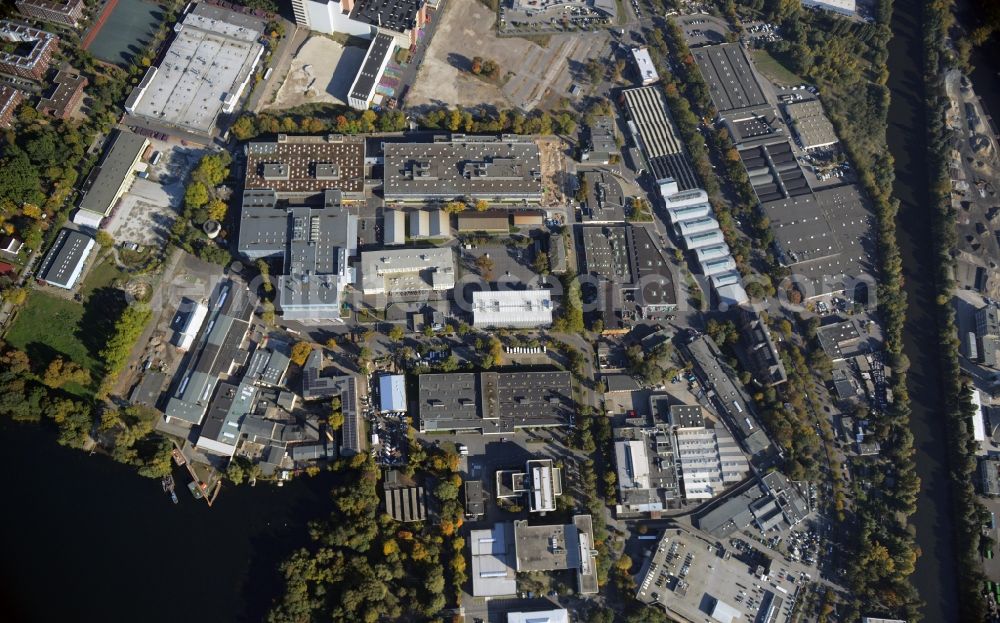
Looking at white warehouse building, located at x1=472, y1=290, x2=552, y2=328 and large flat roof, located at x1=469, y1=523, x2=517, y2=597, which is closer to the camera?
large flat roof, located at x1=469, y1=523, x2=517, y2=597

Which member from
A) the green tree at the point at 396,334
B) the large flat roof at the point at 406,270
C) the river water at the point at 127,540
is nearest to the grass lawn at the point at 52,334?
the river water at the point at 127,540

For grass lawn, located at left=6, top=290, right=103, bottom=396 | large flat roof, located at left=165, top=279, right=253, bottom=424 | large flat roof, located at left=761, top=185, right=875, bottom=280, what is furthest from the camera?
large flat roof, located at left=761, top=185, right=875, bottom=280

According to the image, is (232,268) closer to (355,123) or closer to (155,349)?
(155,349)

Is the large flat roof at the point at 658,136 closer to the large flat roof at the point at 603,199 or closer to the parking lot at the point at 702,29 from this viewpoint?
the large flat roof at the point at 603,199

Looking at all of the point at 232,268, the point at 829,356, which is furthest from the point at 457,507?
the point at 829,356

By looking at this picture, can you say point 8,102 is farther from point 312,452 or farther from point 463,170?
point 312,452

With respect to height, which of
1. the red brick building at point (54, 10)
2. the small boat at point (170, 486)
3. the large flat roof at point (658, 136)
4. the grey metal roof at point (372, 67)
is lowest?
the small boat at point (170, 486)

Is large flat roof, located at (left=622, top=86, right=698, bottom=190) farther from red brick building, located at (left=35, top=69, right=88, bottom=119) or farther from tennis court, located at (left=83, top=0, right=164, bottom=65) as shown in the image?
red brick building, located at (left=35, top=69, right=88, bottom=119)

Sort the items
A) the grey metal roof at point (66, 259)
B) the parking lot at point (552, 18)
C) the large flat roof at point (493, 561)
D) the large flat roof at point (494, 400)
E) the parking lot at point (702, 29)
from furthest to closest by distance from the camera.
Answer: the parking lot at point (702, 29)
the parking lot at point (552, 18)
the grey metal roof at point (66, 259)
the large flat roof at point (494, 400)
the large flat roof at point (493, 561)

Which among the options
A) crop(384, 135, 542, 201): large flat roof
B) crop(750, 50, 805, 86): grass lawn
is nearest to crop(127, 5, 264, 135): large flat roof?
crop(384, 135, 542, 201): large flat roof
